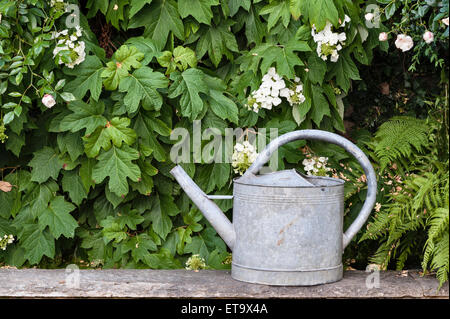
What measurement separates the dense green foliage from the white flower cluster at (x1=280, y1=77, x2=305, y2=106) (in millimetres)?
24

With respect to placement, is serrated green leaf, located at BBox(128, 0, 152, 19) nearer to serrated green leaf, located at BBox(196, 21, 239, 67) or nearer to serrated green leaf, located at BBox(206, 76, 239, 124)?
serrated green leaf, located at BBox(196, 21, 239, 67)

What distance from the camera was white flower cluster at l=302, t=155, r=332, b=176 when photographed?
2488 millimetres

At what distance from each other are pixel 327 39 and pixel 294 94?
240 mm

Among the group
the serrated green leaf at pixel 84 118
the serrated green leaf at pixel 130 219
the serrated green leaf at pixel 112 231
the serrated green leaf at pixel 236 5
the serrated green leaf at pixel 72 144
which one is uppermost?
the serrated green leaf at pixel 236 5

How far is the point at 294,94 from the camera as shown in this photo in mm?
2445

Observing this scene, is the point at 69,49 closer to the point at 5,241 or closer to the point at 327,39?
the point at 5,241

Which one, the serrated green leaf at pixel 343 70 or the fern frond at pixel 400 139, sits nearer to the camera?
the fern frond at pixel 400 139

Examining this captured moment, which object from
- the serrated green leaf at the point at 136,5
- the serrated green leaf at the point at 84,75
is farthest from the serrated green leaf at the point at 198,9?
the serrated green leaf at the point at 84,75

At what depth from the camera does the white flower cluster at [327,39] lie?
7.80ft

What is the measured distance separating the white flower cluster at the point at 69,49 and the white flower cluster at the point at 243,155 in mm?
685

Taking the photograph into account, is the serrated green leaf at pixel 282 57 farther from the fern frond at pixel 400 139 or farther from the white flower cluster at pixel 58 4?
the white flower cluster at pixel 58 4
